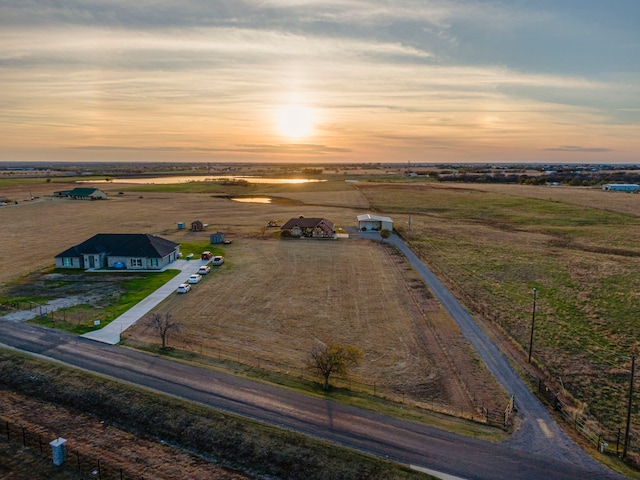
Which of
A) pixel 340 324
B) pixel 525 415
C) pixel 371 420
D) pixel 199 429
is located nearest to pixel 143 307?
pixel 340 324

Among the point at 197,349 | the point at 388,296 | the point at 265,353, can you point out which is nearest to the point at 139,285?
the point at 197,349

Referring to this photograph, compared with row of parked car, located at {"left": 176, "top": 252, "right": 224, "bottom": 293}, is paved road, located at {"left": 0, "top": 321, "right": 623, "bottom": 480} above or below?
below

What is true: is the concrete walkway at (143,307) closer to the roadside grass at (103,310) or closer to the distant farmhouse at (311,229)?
the roadside grass at (103,310)

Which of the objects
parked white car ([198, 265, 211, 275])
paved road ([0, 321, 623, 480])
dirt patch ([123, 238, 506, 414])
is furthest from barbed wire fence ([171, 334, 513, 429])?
parked white car ([198, 265, 211, 275])

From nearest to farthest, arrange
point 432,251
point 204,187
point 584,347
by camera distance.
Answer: point 584,347 → point 432,251 → point 204,187

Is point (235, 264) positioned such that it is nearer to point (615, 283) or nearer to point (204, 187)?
point (615, 283)

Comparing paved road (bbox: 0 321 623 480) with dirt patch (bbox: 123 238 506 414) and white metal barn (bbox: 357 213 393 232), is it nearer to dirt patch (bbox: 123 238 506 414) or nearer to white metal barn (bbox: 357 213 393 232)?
dirt patch (bbox: 123 238 506 414)

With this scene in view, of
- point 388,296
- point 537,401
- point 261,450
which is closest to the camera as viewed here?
point 261,450
